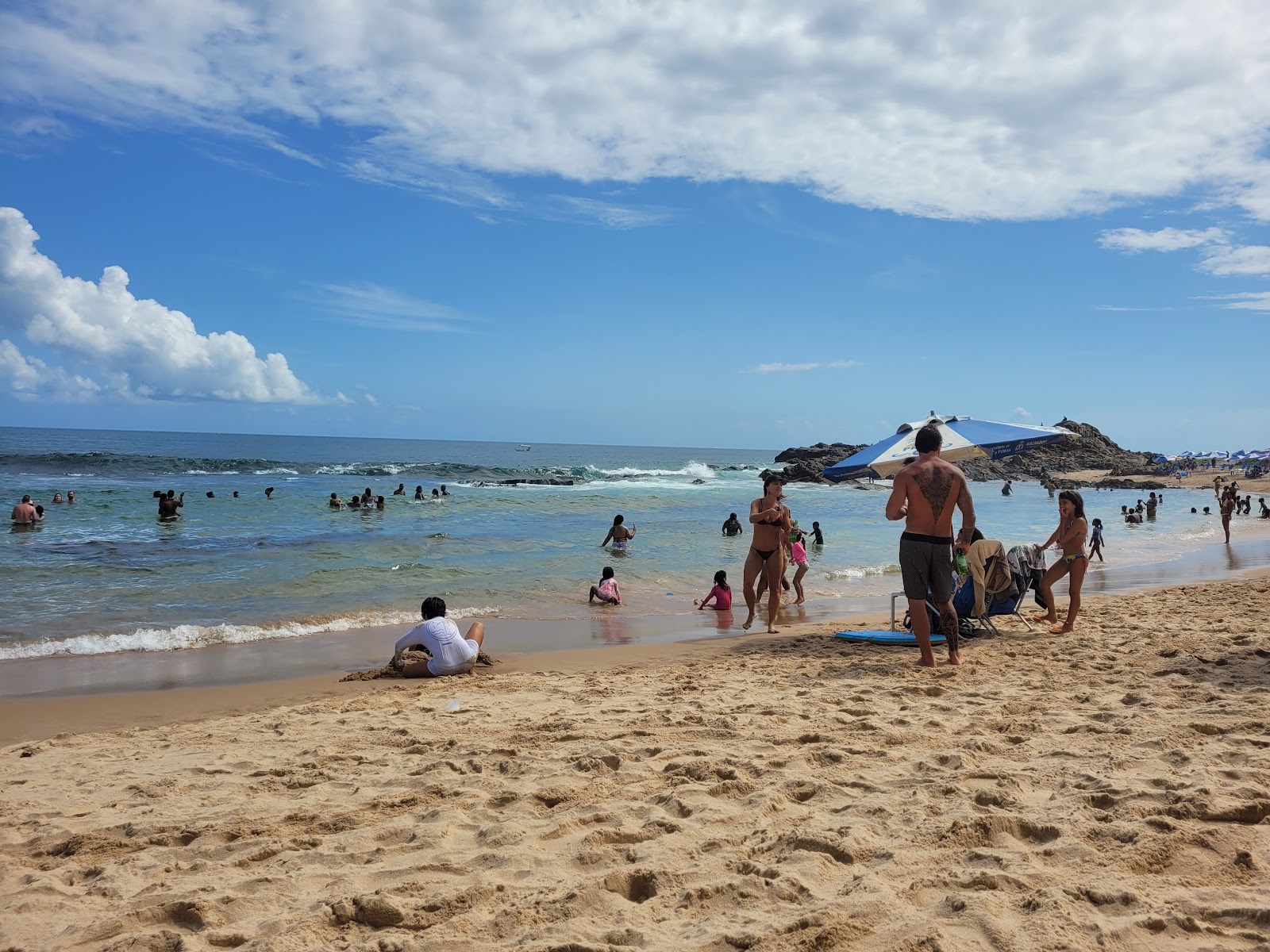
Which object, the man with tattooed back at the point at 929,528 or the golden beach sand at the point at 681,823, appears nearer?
the golden beach sand at the point at 681,823

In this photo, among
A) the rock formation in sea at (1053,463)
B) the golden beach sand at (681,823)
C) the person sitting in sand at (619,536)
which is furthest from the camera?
the rock formation in sea at (1053,463)

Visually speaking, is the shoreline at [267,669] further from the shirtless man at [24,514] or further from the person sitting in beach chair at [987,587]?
the shirtless man at [24,514]

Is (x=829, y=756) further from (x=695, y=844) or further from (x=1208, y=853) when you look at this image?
(x=1208, y=853)

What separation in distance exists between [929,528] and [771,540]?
2.47m

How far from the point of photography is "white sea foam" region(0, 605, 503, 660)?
8227 mm

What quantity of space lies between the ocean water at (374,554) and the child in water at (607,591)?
0.36 meters

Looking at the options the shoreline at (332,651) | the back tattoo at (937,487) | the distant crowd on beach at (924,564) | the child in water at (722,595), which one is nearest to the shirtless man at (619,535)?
the distant crowd on beach at (924,564)

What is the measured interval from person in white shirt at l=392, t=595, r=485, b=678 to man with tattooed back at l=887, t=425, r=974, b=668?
12.6ft

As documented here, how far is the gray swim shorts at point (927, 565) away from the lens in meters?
6.25

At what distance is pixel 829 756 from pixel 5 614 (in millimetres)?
10388

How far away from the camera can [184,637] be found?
8695 mm

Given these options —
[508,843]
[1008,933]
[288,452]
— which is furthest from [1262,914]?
[288,452]

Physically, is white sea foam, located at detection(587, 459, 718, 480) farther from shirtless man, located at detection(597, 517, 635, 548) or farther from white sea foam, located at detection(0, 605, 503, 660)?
white sea foam, located at detection(0, 605, 503, 660)

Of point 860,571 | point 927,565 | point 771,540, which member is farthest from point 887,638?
point 860,571
